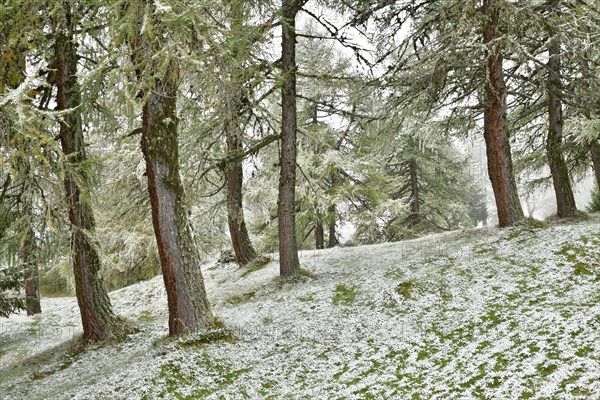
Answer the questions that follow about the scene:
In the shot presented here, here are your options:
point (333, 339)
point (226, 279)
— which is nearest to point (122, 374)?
point (333, 339)

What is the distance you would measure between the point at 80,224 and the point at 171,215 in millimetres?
2106

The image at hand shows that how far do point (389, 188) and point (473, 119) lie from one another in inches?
234

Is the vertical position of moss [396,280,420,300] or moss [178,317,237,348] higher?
moss [396,280,420,300]

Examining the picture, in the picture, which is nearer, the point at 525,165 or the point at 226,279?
the point at 226,279

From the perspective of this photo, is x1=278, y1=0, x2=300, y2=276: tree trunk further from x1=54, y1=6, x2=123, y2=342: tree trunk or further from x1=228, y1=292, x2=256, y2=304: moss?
x1=54, y1=6, x2=123, y2=342: tree trunk

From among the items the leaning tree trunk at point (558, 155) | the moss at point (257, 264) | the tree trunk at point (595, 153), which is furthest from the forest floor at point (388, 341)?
the tree trunk at point (595, 153)

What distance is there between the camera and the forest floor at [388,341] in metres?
5.39

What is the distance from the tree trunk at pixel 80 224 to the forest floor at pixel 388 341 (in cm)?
46

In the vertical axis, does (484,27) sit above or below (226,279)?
above

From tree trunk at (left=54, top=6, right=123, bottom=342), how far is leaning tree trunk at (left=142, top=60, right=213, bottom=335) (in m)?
1.59

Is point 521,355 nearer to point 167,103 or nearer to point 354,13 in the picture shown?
point 167,103

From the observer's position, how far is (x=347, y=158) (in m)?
13.0

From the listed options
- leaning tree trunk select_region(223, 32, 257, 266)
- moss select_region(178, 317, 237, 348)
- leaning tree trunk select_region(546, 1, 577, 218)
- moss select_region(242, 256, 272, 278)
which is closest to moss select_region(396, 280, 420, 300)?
moss select_region(178, 317, 237, 348)

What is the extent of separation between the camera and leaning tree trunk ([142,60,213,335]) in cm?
710
